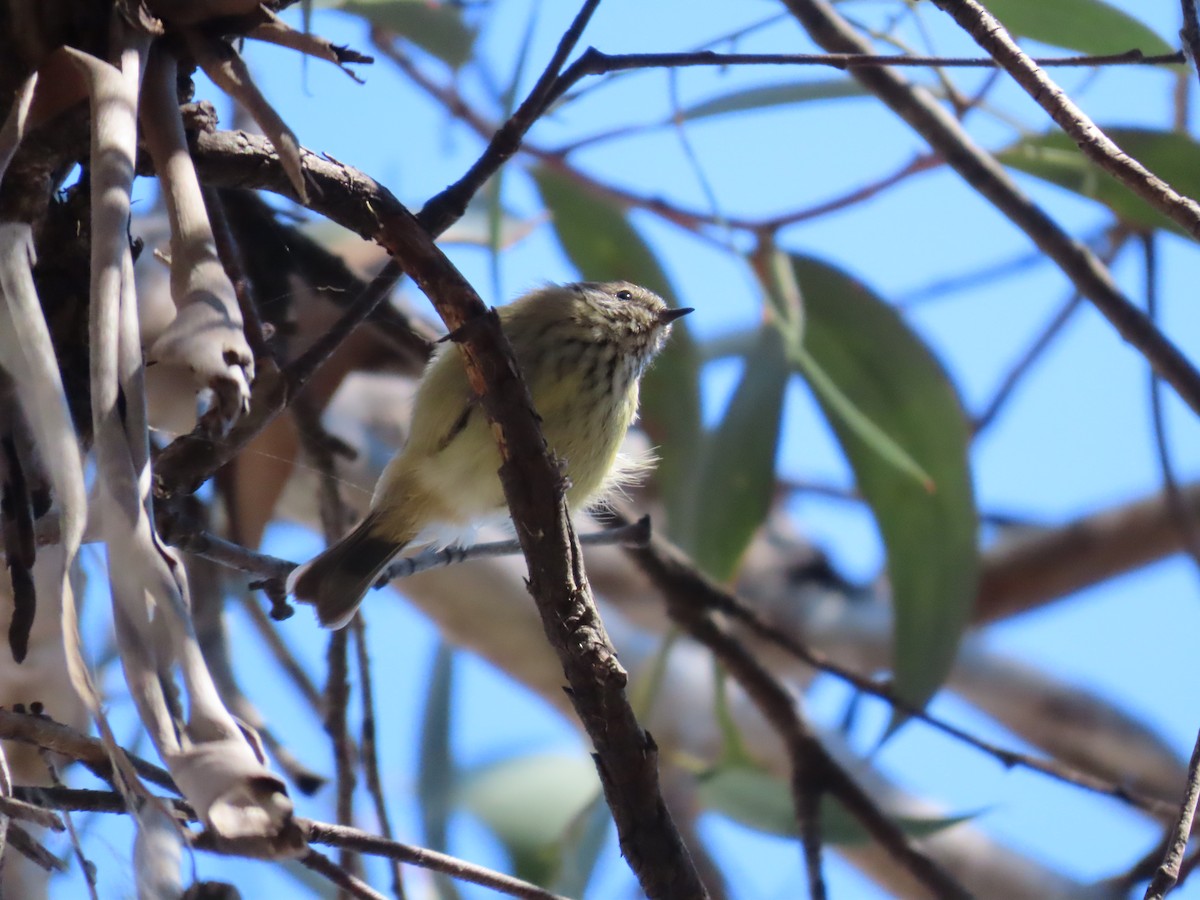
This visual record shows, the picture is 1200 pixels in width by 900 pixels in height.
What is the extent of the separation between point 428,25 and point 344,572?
3.13 ft

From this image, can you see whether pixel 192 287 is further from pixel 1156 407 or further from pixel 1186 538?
pixel 1186 538

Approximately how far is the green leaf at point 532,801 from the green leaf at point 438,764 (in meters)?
0.14

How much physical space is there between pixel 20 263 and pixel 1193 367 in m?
1.33

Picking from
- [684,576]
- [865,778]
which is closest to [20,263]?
[684,576]

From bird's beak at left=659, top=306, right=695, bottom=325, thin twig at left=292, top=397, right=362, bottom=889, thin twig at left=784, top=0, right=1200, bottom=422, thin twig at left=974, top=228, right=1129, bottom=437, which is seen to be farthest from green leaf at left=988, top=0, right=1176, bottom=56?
thin twig at left=974, top=228, right=1129, bottom=437

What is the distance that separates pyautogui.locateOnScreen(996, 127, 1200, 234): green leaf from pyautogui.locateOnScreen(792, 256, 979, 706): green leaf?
42cm

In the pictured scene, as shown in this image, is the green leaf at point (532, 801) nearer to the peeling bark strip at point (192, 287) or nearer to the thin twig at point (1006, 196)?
the thin twig at point (1006, 196)

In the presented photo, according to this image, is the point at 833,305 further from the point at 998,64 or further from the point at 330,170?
the point at 330,170

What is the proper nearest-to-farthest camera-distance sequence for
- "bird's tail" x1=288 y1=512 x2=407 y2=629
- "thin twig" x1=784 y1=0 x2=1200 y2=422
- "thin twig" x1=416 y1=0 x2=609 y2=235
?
1. "thin twig" x1=416 y1=0 x2=609 y2=235
2. "thin twig" x1=784 y1=0 x2=1200 y2=422
3. "bird's tail" x1=288 y1=512 x2=407 y2=629

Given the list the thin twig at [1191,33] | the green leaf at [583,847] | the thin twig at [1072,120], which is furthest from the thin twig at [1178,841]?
the green leaf at [583,847]

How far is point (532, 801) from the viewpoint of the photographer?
3318 mm

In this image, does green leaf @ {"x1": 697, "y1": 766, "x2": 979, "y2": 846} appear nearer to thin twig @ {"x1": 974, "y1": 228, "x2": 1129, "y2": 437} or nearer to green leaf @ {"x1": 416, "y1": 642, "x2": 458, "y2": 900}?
green leaf @ {"x1": 416, "y1": 642, "x2": 458, "y2": 900}

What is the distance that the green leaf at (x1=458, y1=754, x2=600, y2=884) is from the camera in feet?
9.27

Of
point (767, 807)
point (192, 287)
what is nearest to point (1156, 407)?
point (767, 807)
